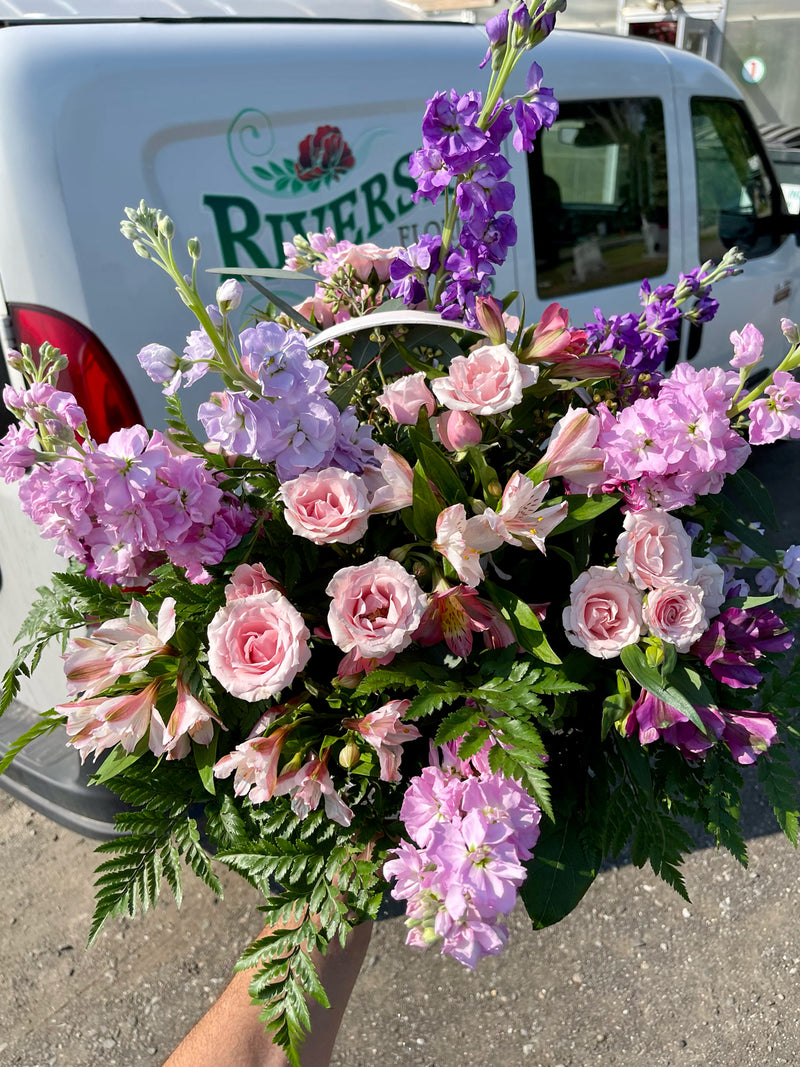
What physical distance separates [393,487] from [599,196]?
10.9 ft

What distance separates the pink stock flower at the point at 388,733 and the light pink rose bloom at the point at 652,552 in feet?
0.95

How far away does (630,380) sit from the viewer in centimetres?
122

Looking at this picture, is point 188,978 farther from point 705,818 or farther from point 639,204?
point 639,204

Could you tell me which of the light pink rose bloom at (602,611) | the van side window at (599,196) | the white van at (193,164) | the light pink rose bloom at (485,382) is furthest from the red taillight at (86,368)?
the van side window at (599,196)

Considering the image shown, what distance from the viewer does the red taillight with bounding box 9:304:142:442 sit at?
2.22 meters

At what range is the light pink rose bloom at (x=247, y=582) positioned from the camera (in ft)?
3.22

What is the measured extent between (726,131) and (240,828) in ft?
14.4

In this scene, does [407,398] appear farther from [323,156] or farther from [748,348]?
[323,156]

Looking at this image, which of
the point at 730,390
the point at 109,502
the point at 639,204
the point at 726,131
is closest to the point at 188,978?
the point at 109,502

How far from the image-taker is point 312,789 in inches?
39.2

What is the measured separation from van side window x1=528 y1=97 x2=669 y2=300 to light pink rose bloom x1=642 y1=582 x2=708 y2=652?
8.63ft

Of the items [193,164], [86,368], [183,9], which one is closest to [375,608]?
[86,368]

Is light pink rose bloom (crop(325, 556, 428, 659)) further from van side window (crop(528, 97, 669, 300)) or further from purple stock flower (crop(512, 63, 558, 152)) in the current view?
van side window (crop(528, 97, 669, 300))

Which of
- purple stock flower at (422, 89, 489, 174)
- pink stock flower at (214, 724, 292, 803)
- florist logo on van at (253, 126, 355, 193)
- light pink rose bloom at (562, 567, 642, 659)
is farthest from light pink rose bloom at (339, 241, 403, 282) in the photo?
florist logo on van at (253, 126, 355, 193)
